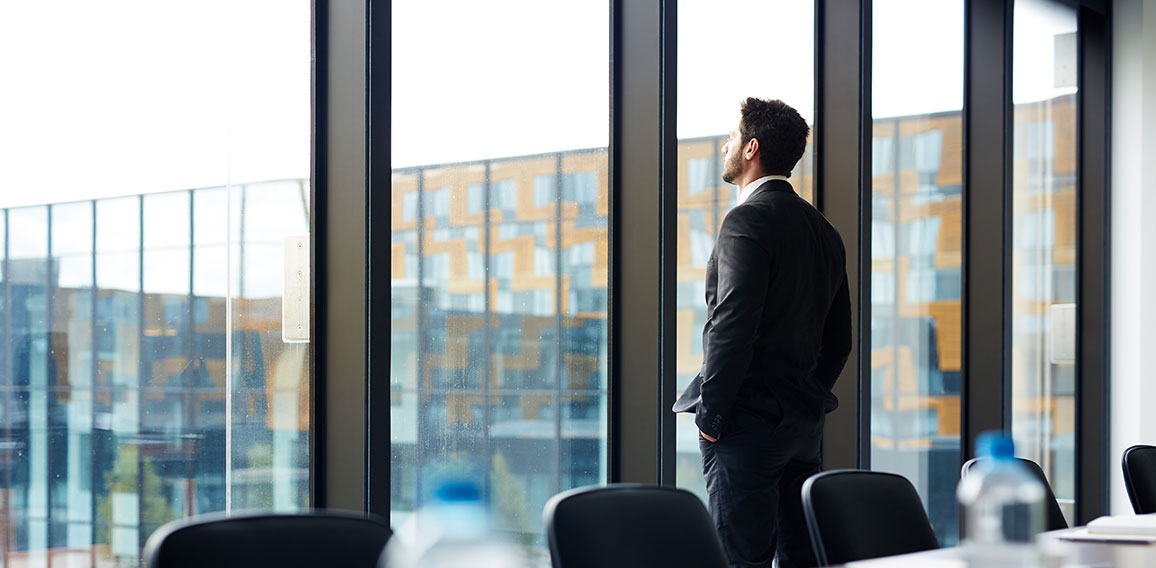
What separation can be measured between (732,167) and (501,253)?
72 centimetres

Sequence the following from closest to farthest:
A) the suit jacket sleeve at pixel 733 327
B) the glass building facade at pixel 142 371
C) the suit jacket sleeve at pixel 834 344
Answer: the glass building facade at pixel 142 371 < the suit jacket sleeve at pixel 733 327 < the suit jacket sleeve at pixel 834 344

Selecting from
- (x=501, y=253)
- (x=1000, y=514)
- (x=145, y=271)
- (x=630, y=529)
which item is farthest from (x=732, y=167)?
(x=145, y=271)

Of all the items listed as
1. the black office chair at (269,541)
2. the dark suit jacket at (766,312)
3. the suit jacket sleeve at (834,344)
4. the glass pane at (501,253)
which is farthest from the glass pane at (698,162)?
the black office chair at (269,541)

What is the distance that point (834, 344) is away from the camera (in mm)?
3184

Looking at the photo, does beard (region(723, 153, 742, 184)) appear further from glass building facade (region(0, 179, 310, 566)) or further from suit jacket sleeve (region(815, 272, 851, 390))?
glass building facade (region(0, 179, 310, 566))

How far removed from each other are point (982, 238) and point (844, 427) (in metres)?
1.37

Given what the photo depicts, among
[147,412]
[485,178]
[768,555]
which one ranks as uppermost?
[485,178]

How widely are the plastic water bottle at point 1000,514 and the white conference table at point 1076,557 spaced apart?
5 centimetres

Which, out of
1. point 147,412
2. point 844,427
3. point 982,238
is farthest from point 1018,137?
point 147,412

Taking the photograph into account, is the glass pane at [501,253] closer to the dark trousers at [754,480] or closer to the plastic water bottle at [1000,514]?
the dark trousers at [754,480]

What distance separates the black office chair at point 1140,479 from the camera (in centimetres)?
322

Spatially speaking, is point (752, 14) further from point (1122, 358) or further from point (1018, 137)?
point (1122, 358)

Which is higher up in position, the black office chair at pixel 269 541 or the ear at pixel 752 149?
the ear at pixel 752 149

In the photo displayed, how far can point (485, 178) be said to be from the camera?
11.0 ft
